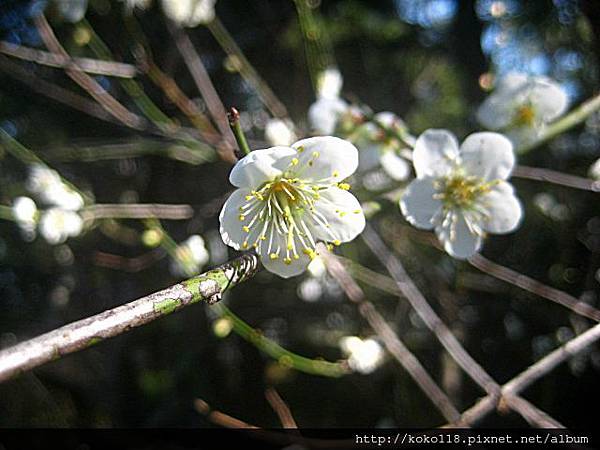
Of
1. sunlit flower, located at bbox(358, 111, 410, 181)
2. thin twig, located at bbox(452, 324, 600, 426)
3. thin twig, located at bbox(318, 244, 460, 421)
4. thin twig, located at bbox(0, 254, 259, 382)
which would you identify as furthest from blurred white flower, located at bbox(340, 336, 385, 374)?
thin twig, located at bbox(0, 254, 259, 382)

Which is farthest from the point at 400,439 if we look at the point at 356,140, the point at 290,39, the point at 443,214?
the point at 290,39

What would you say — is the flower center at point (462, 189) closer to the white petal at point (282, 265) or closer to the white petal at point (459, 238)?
the white petal at point (459, 238)

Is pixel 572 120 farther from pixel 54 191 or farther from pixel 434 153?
pixel 54 191

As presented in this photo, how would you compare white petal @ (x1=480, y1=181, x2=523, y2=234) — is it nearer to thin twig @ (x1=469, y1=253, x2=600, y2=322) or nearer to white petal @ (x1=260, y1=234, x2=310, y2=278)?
thin twig @ (x1=469, y1=253, x2=600, y2=322)

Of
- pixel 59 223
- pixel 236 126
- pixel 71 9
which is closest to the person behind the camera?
pixel 236 126

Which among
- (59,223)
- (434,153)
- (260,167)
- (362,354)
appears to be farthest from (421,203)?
(59,223)
